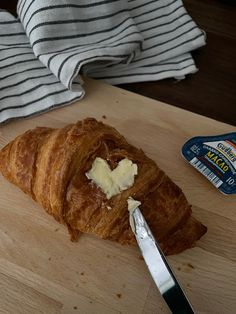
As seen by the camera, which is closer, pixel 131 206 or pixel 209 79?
pixel 131 206

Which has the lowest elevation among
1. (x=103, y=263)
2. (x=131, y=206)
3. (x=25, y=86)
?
(x=103, y=263)

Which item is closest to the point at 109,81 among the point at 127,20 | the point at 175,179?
the point at 127,20

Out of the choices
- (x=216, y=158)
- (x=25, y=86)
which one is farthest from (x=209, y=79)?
(x=25, y=86)

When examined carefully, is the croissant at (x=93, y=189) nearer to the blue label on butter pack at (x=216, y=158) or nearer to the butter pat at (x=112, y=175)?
the butter pat at (x=112, y=175)

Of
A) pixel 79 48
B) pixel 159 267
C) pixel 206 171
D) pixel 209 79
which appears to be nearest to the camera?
pixel 159 267

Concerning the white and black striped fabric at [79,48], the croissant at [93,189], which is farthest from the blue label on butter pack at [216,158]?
the white and black striped fabric at [79,48]

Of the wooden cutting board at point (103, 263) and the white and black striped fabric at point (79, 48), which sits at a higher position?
the white and black striped fabric at point (79, 48)

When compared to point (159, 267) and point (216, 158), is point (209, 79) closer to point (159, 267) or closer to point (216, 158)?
point (216, 158)
